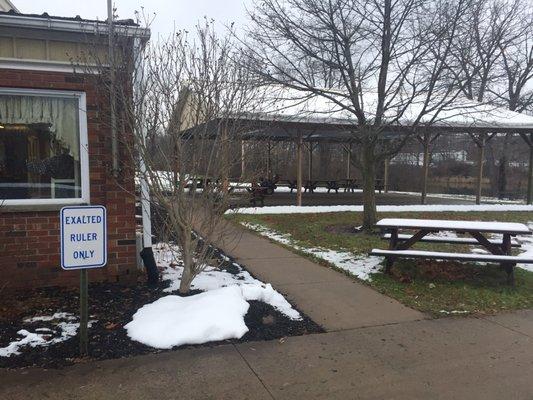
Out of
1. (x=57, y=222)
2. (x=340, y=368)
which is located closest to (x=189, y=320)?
(x=340, y=368)

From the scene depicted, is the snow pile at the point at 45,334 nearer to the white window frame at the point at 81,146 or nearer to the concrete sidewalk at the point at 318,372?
the concrete sidewalk at the point at 318,372

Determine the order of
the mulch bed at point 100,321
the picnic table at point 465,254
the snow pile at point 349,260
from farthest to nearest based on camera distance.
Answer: the snow pile at point 349,260 → the picnic table at point 465,254 → the mulch bed at point 100,321

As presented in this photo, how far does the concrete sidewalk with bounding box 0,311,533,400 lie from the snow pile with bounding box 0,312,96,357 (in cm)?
43

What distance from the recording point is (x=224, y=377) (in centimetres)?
363

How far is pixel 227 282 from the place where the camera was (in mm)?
6266

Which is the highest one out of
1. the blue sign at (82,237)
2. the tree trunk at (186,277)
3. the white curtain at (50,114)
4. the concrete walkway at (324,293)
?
the white curtain at (50,114)

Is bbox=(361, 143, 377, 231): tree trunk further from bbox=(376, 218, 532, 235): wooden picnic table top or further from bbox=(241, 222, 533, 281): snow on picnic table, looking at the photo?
bbox=(376, 218, 532, 235): wooden picnic table top

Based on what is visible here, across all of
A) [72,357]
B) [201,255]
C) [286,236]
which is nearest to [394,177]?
[286,236]

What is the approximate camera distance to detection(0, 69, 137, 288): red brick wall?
5.54 meters

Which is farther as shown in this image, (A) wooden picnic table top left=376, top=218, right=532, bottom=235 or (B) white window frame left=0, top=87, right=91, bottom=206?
(A) wooden picnic table top left=376, top=218, right=532, bottom=235

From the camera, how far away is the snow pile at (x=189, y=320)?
14.1 ft

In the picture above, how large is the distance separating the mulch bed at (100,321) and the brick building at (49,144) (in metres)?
0.37

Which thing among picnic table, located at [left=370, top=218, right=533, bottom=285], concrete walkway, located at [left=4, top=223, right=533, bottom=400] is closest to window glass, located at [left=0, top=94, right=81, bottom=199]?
concrete walkway, located at [left=4, top=223, right=533, bottom=400]

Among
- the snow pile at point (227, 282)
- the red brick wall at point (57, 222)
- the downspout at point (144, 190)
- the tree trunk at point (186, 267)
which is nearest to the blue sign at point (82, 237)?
the downspout at point (144, 190)
